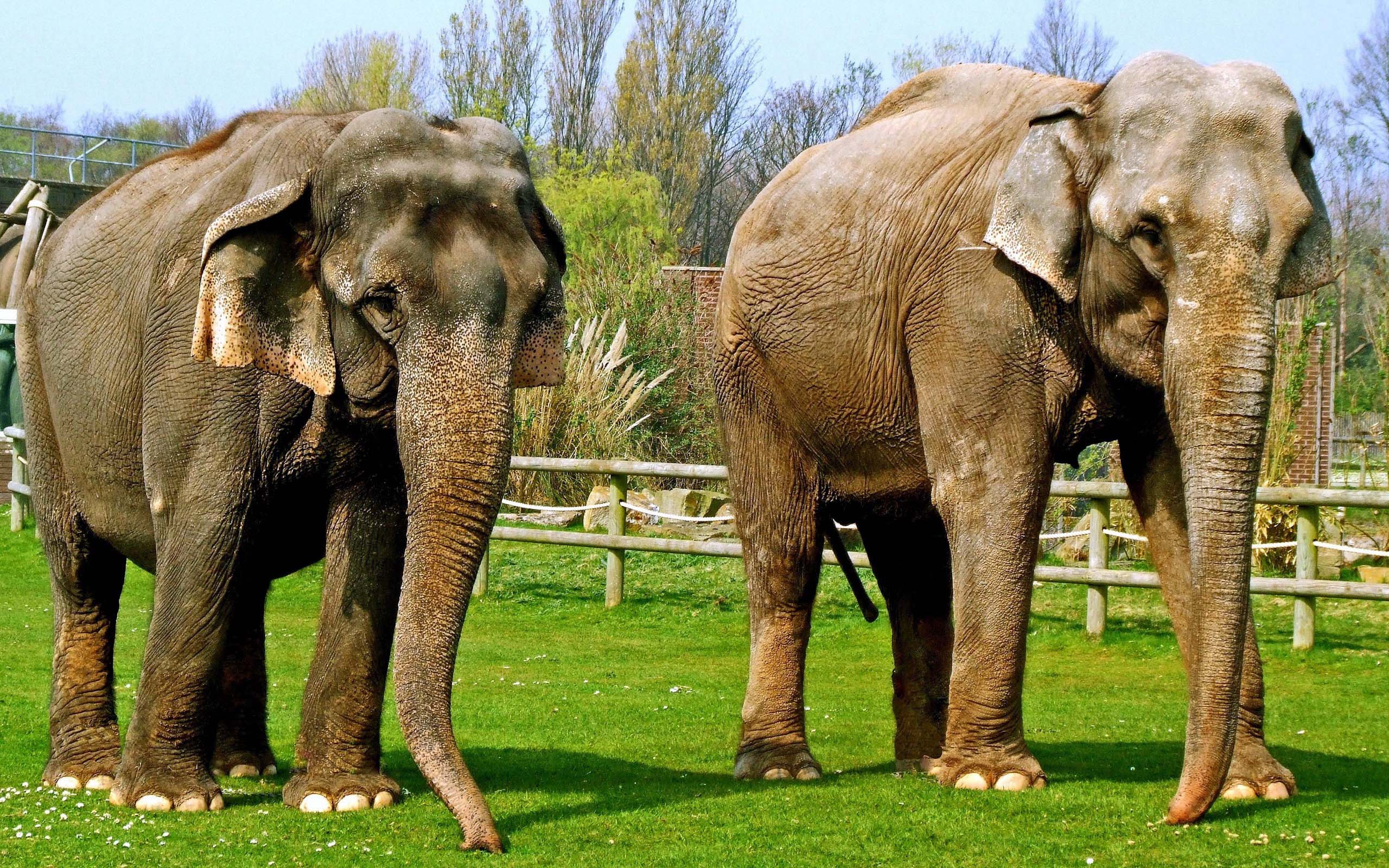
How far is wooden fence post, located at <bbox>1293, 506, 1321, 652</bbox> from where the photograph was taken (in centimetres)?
1245

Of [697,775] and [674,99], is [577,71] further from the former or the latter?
[697,775]

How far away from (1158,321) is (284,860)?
3.58 metres

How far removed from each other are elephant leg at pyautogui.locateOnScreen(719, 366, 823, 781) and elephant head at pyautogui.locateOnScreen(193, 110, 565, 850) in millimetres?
1870

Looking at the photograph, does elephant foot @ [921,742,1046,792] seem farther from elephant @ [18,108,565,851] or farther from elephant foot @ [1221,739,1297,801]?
elephant @ [18,108,565,851]

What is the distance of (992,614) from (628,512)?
1318cm

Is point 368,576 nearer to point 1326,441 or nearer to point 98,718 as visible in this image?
point 98,718

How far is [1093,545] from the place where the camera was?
13.4 meters

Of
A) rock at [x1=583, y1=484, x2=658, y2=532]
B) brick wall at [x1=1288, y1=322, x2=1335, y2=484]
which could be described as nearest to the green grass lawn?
rock at [x1=583, y1=484, x2=658, y2=532]

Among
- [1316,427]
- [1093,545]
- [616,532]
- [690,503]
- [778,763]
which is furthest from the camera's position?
[1316,427]

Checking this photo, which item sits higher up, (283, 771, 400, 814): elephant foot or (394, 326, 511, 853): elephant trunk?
(394, 326, 511, 853): elephant trunk

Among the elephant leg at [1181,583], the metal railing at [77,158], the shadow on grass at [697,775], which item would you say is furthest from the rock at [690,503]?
the metal railing at [77,158]

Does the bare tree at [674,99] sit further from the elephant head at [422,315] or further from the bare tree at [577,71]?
the elephant head at [422,315]

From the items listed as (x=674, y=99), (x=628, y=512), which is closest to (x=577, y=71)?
(x=674, y=99)

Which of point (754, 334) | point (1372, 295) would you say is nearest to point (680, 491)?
point (1372, 295)
